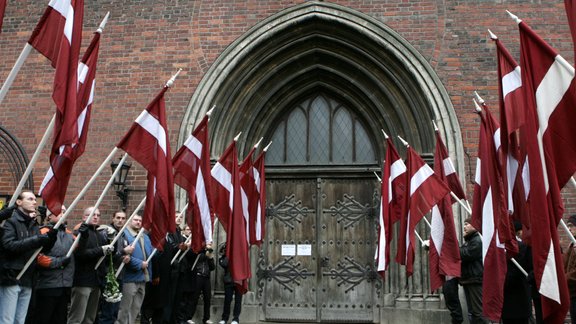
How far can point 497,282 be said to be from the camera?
5305 mm

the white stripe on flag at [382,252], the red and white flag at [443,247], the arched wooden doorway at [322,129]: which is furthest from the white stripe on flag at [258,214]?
the red and white flag at [443,247]

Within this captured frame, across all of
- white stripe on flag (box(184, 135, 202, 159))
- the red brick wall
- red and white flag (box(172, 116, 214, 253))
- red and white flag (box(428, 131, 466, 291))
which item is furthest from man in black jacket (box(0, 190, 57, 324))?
red and white flag (box(428, 131, 466, 291))

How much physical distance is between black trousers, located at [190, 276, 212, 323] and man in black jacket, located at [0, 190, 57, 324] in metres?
3.17

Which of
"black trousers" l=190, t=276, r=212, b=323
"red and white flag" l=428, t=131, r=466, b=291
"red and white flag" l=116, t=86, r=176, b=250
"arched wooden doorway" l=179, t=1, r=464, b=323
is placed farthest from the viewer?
"arched wooden doorway" l=179, t=1, r=464, b=323

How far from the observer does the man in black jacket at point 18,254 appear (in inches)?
209

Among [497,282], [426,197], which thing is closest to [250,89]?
[426,197]

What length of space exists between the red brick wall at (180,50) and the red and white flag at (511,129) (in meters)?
3.79

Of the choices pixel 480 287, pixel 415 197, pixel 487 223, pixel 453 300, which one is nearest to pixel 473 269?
pixel 480 287

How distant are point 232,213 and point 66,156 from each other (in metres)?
2.63

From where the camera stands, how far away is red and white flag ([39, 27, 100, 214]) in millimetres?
5359

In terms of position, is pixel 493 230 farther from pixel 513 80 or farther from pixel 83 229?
pixel 83 229

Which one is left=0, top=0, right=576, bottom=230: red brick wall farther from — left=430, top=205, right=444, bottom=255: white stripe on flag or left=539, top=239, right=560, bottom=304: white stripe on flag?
left=539, top=239, right=560, bottom=304: white stripe on flag

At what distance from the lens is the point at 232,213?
756 centimetres

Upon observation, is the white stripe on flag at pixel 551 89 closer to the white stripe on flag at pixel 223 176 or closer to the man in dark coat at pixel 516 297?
the man in dark coat at pixel 516 297
